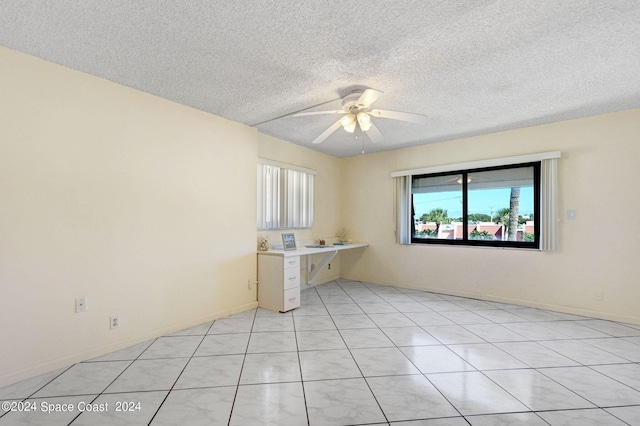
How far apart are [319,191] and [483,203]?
2558 millimetres

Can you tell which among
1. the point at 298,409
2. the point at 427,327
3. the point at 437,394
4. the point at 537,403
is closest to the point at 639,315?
the point at 427,327

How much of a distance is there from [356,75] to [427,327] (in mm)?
2554

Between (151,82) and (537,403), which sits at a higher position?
(151,82)

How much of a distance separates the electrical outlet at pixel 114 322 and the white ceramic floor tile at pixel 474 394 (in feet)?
8.41

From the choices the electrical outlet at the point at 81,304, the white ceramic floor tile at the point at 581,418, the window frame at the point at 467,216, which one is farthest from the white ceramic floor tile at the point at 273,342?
the window frame at the point at 467,216

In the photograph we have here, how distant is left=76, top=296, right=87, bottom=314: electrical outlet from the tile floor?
0.41m

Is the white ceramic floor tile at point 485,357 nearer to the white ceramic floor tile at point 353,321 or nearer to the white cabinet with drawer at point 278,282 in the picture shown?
the white ceramic floor tile at point 353,321

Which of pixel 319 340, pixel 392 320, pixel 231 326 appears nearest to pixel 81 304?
pixel 231 326

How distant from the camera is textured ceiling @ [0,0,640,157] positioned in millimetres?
1715

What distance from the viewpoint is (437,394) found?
189cm

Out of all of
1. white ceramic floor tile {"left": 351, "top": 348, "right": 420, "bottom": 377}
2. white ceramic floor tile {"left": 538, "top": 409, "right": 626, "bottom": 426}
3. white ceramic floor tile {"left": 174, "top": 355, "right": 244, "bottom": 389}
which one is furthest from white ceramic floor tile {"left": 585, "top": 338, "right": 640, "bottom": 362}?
white ceramic floor tile {"left": 174, "top": 355, "right": 244, "bottom": 389}

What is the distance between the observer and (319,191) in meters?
5.20

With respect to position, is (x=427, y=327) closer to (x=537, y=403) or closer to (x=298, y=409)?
(x=537, y=403)

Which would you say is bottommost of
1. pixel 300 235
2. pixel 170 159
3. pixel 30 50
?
pixel 300 235
